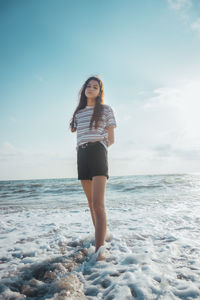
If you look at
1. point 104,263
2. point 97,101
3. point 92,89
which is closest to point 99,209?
point 104,263

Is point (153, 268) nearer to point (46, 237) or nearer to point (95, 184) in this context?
point (95, 184)

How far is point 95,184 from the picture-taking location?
241cm

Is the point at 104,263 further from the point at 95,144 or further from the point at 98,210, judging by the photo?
the point at 95,144

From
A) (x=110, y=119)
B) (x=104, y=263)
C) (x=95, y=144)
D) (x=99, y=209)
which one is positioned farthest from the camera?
(x=110, y=119)

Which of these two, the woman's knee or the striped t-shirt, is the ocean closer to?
the woman's knee

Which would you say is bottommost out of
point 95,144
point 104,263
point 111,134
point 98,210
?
point 104,263

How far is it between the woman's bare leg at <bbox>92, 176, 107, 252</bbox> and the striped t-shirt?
501mm

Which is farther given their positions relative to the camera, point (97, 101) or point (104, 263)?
point (97, 101)

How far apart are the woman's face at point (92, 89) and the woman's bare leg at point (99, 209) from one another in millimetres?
1181

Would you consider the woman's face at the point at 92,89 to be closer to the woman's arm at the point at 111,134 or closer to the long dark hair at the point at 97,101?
the long dark hair at the point at 97,101

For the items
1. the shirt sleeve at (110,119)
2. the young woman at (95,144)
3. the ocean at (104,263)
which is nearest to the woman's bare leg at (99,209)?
the young woman at (95,144)

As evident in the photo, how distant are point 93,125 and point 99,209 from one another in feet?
3.55

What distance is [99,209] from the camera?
2.39 meters

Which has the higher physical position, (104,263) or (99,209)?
(99,209)
